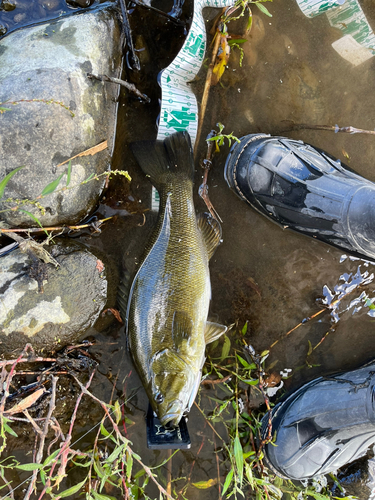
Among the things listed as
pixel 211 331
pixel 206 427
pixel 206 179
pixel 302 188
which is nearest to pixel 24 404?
pixel 211 331

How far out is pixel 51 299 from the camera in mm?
3064

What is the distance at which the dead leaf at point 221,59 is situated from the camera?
3131 millimetres

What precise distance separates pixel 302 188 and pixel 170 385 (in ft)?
6.68

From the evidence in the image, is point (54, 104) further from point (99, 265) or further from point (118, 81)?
point (99, 265)

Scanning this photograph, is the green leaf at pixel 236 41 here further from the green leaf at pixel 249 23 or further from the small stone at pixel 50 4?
the small stone at pixel 50 4

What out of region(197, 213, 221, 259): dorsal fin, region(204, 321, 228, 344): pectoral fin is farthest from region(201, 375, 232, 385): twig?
region(197, 213, 221, 259): dorsal fin

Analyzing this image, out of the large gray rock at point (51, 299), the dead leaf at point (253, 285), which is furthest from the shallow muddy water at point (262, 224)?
the large gray rock at point (51, 299)

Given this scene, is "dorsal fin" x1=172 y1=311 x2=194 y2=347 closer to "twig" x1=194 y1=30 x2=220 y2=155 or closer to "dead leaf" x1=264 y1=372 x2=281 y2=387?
"dead leaf" x1=264 y1=372 x2=281 y2=387

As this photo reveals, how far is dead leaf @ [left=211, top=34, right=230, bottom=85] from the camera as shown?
10.3ft

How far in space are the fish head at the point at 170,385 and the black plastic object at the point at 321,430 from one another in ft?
4.14

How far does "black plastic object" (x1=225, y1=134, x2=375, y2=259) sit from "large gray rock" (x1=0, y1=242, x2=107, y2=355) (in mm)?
1625

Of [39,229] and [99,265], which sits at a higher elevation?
[39,229]

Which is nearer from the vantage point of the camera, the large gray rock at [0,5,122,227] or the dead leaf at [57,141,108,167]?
the large gray rock at [0,5,122,227]

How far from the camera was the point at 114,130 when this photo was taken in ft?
10.9
